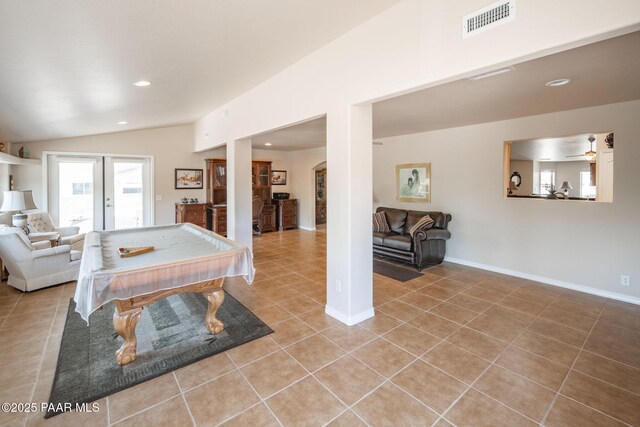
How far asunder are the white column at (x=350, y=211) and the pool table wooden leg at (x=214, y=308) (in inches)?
46.9

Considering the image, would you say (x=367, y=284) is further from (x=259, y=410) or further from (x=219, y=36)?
(x=219, y=36)

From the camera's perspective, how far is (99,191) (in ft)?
22.2

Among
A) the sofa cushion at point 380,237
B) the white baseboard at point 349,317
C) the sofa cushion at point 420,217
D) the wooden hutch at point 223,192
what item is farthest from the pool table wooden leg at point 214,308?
the wooden hutch at point 223,192

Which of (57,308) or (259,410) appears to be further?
(57,308)

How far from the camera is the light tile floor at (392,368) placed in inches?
75.8

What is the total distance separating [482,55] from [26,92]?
4.30 metres

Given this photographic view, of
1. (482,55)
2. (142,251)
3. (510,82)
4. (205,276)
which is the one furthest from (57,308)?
(510,82)

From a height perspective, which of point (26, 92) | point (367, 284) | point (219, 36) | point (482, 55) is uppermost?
point (219, 36)

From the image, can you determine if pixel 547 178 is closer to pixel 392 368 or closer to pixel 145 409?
pixel 392 368

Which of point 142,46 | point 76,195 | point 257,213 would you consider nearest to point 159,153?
point 76,195

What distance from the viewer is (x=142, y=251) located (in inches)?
116

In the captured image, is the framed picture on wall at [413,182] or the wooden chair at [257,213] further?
the wooden chair at [257,213]

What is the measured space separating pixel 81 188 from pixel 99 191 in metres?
0.32

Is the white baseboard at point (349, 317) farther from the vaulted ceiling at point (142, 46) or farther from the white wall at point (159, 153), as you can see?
the white wall at point (159, 153)
